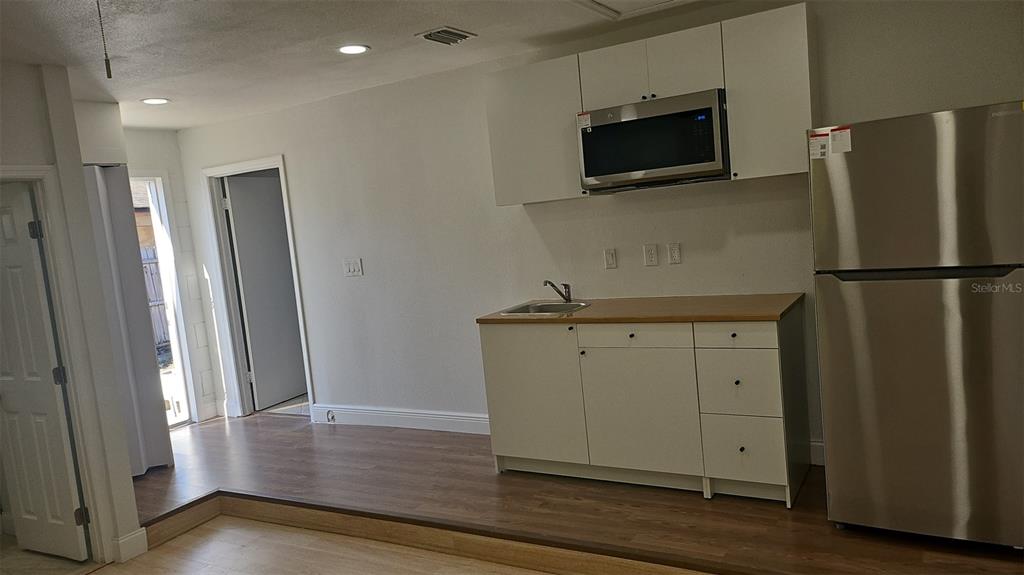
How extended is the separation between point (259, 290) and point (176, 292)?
622 mm

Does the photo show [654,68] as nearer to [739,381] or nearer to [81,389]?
[739,381]

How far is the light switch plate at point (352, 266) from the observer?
4953 millimetres

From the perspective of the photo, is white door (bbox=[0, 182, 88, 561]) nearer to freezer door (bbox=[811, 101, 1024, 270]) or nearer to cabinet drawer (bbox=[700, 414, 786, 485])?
cabinet drawer (bbox=[700, 414, 786, 485])

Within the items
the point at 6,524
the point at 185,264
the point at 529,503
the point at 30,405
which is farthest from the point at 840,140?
the point at 185,264

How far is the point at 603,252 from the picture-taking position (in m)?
3.99

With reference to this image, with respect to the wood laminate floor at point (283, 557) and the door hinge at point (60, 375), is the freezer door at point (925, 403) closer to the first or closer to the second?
the wood laminate floor at point (283, 557)

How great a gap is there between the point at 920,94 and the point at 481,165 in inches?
91.0

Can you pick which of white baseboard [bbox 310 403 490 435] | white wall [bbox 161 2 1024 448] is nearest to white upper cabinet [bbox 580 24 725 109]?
white wall [bbox 161 2 1024 448]

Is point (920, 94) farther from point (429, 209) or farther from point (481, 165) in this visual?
point (429, 209)

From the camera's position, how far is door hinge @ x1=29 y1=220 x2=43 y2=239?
3.32 metres

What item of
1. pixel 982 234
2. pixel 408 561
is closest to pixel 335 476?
pixel 408 561

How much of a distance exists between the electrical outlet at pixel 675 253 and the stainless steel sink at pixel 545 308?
522mm

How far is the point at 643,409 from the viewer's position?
11.0ft

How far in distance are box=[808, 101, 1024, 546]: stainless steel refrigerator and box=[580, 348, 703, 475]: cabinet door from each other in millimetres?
619
